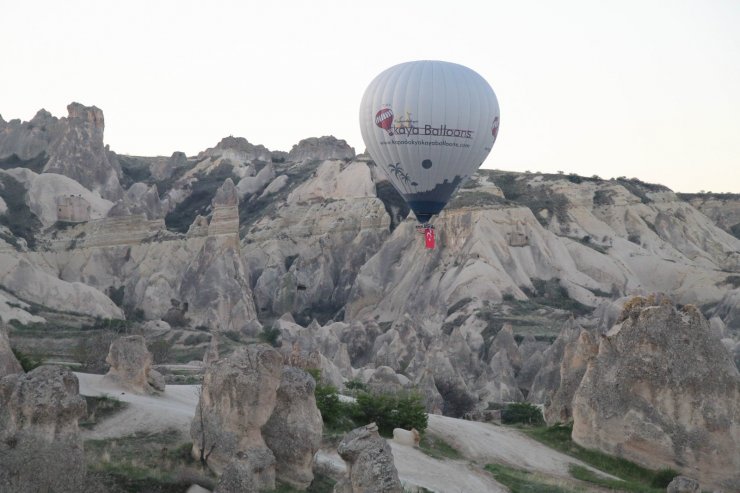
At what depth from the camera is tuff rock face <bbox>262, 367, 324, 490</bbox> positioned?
1744 centimetres

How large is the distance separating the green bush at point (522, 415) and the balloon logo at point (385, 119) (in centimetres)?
1170

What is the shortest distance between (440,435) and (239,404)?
7916 mm

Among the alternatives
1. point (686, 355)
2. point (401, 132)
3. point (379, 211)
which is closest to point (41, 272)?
point (379, 211)

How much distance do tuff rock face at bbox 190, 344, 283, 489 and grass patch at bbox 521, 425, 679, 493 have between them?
845 cm

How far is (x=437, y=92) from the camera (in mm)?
38938

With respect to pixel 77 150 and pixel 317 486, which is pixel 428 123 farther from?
pixel 77 150

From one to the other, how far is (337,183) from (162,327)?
1571 inches

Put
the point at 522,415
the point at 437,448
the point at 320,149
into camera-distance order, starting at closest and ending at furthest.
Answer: the point at 437,448 < the point at 522,415 < the point at 320,149

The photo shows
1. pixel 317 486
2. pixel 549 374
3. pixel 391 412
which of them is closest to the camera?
pixel 317 486

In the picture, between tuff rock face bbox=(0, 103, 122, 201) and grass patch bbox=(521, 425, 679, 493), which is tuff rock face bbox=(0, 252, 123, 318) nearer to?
tuff rock face bbox=(0, 103, 122, 201)

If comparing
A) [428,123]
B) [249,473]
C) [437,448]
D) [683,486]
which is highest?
[428,123]

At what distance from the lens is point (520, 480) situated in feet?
69.7

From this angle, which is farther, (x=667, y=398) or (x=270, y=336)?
(x=270, y=336)

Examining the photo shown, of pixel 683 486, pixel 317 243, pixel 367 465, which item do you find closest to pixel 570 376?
pixel 683 486
